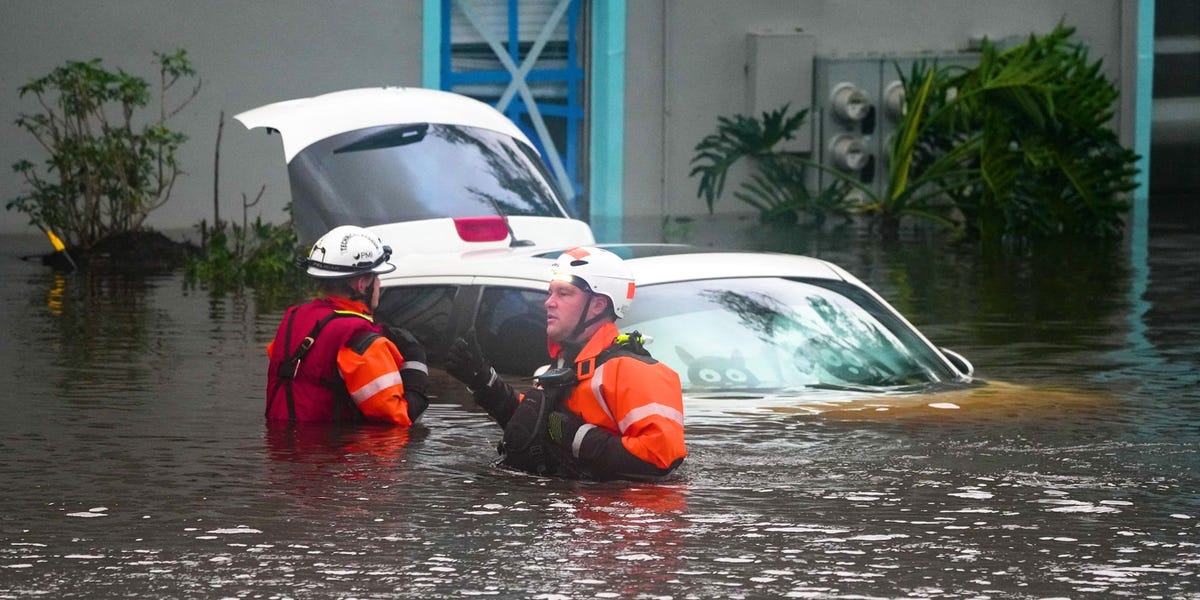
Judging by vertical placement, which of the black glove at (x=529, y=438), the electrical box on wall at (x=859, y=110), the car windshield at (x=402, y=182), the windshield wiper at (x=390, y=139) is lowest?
the black glove at (x=529, y=438)

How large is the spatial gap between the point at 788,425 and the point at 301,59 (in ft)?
42.3

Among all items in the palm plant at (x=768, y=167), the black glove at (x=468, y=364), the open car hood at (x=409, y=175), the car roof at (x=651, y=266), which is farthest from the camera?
the palm plant at (x=768, y=167)

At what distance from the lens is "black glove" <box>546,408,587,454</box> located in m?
7.95

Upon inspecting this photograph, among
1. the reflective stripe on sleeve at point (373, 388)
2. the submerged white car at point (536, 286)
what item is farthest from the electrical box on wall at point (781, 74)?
the reflective stripe on sleeve at point (373, 388)

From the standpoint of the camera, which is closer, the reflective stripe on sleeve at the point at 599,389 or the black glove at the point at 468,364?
the reflective stripe on sleeve at the point at 599,389

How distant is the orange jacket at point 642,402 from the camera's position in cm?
762

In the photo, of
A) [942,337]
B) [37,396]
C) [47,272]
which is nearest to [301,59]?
[47,272]

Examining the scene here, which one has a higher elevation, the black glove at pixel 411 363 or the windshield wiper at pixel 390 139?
the windshield wiper at pixel 390 139

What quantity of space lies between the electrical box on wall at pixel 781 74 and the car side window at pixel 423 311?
514 inches

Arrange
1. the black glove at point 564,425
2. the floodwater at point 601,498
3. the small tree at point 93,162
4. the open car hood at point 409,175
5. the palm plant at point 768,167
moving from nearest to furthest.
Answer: the floodwater at point 601,498
the black glove at point 564,425
the open car hood at point 409,175
the small tree at point 93,162
the palm plant at point 768,167

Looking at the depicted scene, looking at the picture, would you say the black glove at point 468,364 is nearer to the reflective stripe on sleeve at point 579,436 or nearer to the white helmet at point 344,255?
the reflective stripe on sleeve at point 579,436

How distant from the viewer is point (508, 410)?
812cm

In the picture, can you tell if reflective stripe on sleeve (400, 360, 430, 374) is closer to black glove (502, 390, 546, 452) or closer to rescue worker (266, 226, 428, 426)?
rescue worker (266, 226, 428, 426)

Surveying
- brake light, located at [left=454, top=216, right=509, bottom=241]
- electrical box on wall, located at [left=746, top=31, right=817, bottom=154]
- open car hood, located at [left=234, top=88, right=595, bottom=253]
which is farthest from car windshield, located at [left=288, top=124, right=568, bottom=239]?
electrical box on wall, located at [left=746, top=31, right=817, bottom=154]
